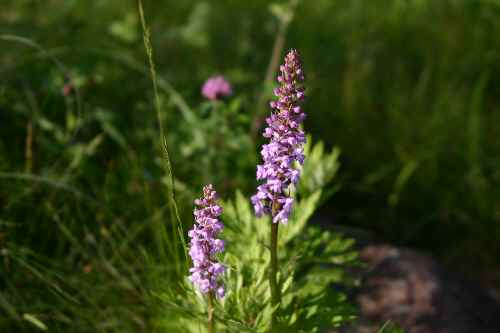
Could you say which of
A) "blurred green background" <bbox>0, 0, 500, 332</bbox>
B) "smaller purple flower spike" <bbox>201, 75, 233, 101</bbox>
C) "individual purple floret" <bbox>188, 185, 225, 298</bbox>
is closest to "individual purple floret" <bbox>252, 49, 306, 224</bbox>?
"individual purple floret" <bbox>188, 185, 225, 298</bbox>

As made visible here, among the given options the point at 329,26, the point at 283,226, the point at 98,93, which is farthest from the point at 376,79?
the point at 283,226

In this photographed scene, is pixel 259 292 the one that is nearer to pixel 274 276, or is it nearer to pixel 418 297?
pixel 274 276

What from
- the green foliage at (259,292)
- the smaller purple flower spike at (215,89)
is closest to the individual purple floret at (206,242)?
the green foliage at (259,292)

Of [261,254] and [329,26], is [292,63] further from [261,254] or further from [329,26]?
[329,26]

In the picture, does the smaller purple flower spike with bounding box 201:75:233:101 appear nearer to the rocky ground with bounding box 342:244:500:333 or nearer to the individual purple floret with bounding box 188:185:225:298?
the rocky ground with bounding box 342:244:500:333

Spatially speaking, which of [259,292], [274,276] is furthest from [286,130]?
[259,292]

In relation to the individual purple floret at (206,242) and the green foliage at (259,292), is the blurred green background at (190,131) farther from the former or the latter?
the individual purple floret at (206,242)
